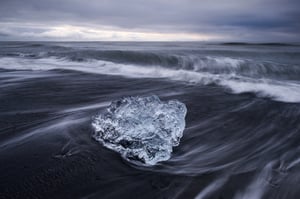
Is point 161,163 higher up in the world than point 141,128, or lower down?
lower down

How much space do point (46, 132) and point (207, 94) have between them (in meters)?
4.11

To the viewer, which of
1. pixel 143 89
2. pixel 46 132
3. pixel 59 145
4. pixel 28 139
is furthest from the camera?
pixel 143 89

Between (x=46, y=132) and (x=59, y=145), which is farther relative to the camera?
(x=46, y=132)

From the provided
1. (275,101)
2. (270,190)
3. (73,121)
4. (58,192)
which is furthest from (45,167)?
(275,101)

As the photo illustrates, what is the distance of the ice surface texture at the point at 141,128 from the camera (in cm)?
261

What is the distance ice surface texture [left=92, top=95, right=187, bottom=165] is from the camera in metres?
2.61

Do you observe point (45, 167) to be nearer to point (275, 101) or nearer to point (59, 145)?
point (59, 145)

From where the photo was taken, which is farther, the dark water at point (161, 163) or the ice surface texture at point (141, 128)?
the ice surface texture at point (141, 128)

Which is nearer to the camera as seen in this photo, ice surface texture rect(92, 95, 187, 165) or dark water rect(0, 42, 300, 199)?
dark water rect(0, 42, 300, 199)

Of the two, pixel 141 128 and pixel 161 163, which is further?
pixel 141 128

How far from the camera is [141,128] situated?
2832mm

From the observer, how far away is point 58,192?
6.68 feet

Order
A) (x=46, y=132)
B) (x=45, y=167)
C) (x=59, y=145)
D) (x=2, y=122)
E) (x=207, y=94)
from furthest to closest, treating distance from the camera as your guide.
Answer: (x=207, y=94) → (x=2, y=122) → (x=46, y=132) → (x=59, y=145) → (x=45, y=167)

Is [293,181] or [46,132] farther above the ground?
[46,132]
